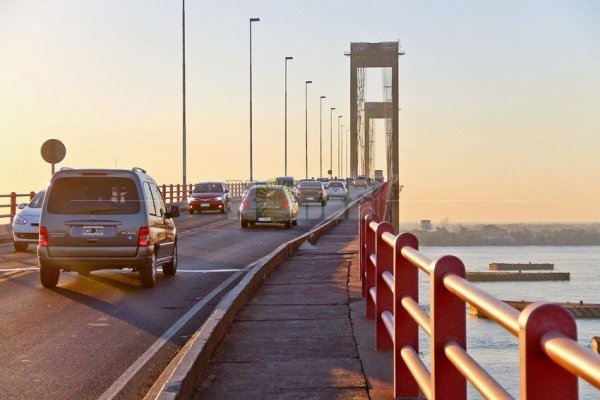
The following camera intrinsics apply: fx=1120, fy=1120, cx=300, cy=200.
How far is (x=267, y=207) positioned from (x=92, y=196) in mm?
25795

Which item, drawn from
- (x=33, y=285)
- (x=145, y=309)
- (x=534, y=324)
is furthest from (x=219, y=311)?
(x=534, y=324)

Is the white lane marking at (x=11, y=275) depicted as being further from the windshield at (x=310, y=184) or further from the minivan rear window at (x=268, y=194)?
the windshield at (x=310, y=184)

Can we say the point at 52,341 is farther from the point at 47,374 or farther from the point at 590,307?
the point at 590,307

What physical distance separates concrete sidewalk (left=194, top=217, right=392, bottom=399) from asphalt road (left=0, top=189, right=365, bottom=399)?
686mm

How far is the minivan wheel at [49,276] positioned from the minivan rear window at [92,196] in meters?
1.06

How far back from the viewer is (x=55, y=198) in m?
17.1

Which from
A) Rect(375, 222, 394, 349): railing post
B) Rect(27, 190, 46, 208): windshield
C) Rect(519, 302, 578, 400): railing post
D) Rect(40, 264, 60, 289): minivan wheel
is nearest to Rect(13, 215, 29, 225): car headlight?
Rect(27, 190, 46, 208): windshield

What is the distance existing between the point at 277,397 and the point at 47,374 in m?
2.87

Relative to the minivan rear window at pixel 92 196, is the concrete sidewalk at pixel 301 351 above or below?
below

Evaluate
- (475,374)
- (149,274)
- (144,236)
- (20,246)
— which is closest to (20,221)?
(20,246)

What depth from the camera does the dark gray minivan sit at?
1702cm

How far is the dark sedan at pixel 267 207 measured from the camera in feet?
141

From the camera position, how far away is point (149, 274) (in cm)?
1769

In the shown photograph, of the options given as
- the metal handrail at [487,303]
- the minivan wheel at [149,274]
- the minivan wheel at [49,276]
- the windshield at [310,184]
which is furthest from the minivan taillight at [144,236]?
the windshield at [310,184]
